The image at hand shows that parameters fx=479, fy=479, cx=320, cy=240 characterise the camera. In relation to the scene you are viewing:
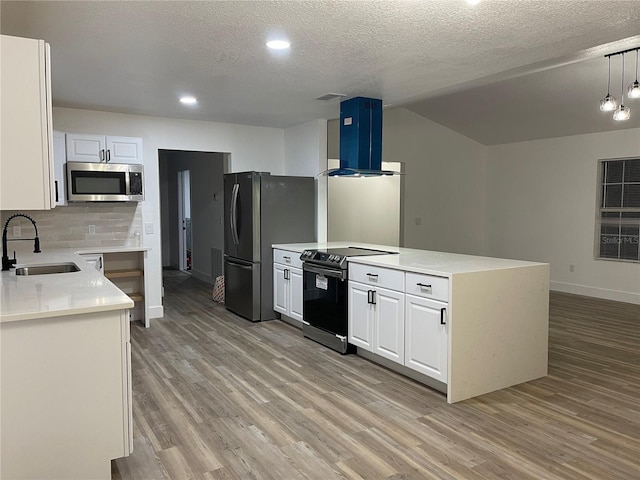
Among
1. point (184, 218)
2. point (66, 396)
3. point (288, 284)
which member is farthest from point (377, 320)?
point (184, 218)

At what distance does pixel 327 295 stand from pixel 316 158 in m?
2.10

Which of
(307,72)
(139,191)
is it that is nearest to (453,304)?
(307,72)

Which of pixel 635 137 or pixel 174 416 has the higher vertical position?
pixel 635 137

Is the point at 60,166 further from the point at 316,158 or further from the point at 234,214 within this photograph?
the point at 316,158

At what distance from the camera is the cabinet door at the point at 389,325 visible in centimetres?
Result: 361

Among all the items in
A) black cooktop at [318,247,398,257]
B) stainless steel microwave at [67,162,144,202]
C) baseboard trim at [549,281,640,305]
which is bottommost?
baseboard trim at [549,281,640,305]

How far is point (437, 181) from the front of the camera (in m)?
8.09

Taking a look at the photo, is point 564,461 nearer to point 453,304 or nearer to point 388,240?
point 453,304

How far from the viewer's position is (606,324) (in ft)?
17.6

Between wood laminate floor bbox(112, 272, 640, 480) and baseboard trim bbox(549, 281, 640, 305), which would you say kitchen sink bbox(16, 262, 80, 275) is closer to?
wood laminate floor bbox(112, 272, 640, 480)

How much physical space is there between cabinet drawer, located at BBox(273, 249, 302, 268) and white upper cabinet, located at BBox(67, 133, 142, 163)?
1819 millimetres

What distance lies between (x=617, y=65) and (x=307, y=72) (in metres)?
3.31

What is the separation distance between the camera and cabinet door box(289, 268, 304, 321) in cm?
497

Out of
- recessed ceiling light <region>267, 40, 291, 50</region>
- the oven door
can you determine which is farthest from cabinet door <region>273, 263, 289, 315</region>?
recessed ceiling light <region>267, 40, 291, 50</region>
